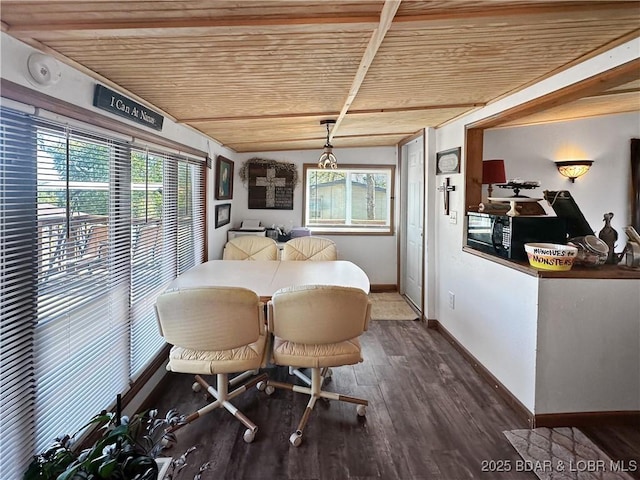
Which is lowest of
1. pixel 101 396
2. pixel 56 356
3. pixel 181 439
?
pixel 181 439

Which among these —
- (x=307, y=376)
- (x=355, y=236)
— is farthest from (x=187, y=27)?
(x=355, y=236)

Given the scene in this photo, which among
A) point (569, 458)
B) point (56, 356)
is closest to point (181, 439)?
point (56, 356)

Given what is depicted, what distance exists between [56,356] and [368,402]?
6.31 ft

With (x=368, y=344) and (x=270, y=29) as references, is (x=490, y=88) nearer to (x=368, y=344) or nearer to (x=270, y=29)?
(x=270, y=29)

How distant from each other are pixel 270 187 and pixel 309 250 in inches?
79.3

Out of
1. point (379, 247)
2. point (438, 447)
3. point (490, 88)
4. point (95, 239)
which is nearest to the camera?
A: point (95, 239)

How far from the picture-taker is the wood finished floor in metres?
2.00

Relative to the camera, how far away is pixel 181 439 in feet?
7.40

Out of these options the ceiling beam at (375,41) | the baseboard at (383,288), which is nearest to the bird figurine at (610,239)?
the ceiling beam at (375,41)

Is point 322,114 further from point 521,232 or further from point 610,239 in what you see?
point 610,239

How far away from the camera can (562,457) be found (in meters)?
2.09

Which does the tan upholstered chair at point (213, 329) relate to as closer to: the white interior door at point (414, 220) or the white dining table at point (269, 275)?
the white dining table at point (269, 275)

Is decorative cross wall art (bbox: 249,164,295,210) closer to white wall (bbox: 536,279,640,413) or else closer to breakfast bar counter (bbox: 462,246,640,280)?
breakfast bar counter (bbox: 462,246,640,280)

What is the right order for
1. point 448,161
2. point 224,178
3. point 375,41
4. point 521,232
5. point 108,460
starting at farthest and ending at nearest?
point 224,178 < point 448,161 < point 521,232 < point 375,41 < point 108,460
